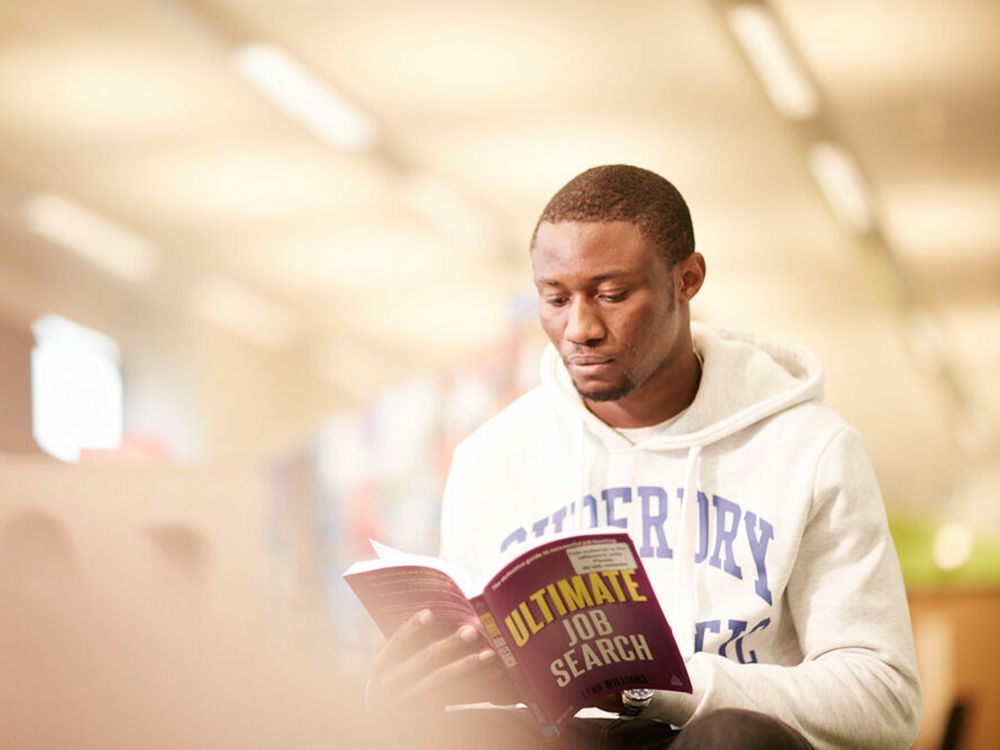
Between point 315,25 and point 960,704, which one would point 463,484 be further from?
point 315,25

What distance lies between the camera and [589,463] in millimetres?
1523

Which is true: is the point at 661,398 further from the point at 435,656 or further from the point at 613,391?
the point at 435,656

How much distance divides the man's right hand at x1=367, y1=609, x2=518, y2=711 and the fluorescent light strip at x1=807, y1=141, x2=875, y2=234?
5.77 m

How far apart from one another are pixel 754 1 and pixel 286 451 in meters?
2.40

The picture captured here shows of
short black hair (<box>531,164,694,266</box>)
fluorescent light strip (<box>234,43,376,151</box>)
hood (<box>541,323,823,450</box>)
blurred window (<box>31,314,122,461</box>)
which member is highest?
blurred window (<box>31,314,122,461</box>)

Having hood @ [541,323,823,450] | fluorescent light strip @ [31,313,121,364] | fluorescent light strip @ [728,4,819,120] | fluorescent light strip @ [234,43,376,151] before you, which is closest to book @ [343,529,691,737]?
hood @ [541,323,823,450]

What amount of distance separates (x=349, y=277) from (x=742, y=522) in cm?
792

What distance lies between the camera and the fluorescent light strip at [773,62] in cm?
532

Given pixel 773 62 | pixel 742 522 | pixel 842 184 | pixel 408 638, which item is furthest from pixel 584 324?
pixel 842 184

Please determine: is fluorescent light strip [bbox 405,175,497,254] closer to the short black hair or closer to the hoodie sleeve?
the short black hair

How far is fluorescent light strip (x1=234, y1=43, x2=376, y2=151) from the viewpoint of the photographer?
595cm

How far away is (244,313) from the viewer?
33.2 ft

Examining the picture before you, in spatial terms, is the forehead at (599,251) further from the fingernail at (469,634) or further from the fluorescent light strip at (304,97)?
the fluorescent light strip at (304,97)

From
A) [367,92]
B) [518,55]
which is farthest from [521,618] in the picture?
[367,92]
